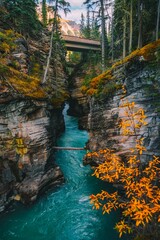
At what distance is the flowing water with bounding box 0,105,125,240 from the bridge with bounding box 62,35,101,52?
26.8 metres

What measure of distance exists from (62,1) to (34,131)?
1469 cm

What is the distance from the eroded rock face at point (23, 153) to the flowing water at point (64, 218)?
→ 0.83m

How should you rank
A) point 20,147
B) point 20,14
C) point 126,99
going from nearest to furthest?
point 126,99 → point 20,147 → point 20,14

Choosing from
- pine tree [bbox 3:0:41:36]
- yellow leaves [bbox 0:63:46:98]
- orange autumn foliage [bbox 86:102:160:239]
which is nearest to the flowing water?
orange autumn foliage [bbox 86:102:160:239]

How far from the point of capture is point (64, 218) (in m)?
11.3

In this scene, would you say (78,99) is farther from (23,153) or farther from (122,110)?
(122,110)

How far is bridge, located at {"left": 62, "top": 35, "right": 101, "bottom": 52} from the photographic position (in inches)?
1284

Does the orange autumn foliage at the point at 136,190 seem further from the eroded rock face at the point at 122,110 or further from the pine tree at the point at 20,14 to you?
the pine tree at the point at 20,14

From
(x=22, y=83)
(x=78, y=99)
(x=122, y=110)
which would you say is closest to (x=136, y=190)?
(x=122, y=110)

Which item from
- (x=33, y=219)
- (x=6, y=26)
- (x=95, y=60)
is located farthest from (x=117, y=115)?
(x=95, y=60)

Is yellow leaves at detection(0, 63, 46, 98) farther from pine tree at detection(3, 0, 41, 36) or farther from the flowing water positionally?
pine tree at detection(3, 0, 41, 36)

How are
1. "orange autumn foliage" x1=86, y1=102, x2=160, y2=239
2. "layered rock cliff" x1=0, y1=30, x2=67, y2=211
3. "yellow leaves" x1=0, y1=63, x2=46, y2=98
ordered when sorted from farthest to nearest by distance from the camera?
1. "yellow leaves" x1=0, y1=63, x2=46, y2=98
2. "layered rock cliff" x1=0, y1=30, x2=67, y2=211
3. "orange autumn foliage" x1=86, y1=102, x2=160, y2=239

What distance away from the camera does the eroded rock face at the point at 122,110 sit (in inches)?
368

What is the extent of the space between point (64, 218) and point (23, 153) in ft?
17.8
